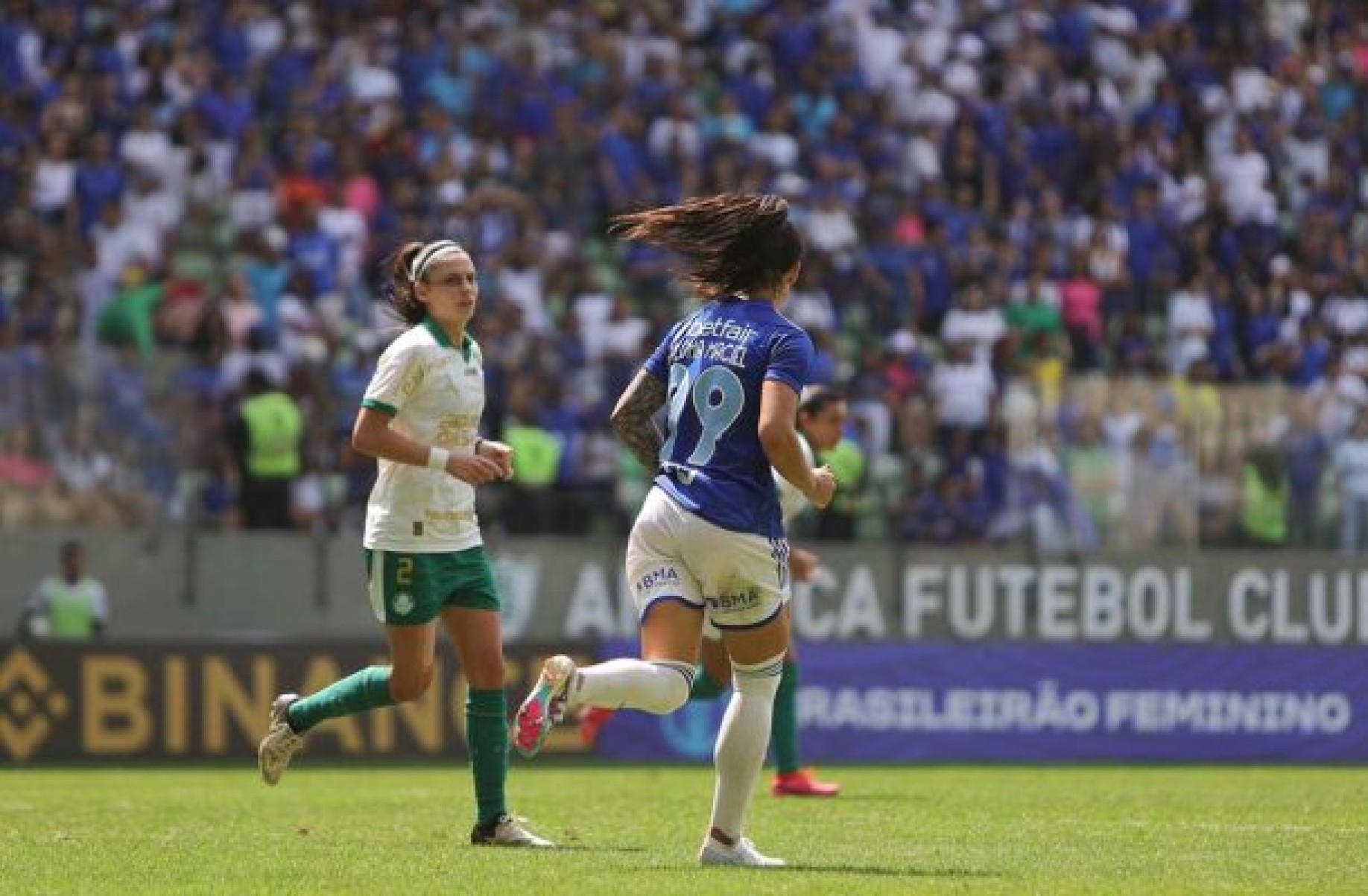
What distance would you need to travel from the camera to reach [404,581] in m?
10.8

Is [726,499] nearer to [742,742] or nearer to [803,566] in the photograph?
[742,742]

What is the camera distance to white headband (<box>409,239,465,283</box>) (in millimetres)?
10867

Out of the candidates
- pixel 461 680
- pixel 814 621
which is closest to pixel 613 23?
pixel 814 621

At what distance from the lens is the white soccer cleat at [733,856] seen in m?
9.56

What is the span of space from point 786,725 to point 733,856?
5.19 meters

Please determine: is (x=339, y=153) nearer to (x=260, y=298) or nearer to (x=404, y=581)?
(x=260, y=298)

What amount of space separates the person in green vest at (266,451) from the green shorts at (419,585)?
10.1 m

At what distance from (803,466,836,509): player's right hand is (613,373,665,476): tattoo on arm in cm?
73

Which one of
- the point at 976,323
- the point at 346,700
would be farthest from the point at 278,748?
the point at 976,323

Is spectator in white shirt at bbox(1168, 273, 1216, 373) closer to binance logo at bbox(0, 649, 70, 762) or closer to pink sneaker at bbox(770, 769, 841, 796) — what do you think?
pink sneaker at bbox(770, 769, 841, 796)

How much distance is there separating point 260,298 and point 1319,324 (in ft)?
34.2

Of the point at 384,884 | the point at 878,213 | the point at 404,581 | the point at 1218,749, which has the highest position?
the point at 878,213

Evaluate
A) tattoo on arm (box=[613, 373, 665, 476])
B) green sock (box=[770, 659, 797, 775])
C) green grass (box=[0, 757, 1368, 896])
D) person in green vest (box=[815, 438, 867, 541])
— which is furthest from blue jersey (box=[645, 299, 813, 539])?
person in green vest (box=[815, 438, 867, 541])

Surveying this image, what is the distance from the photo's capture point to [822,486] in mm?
9305
